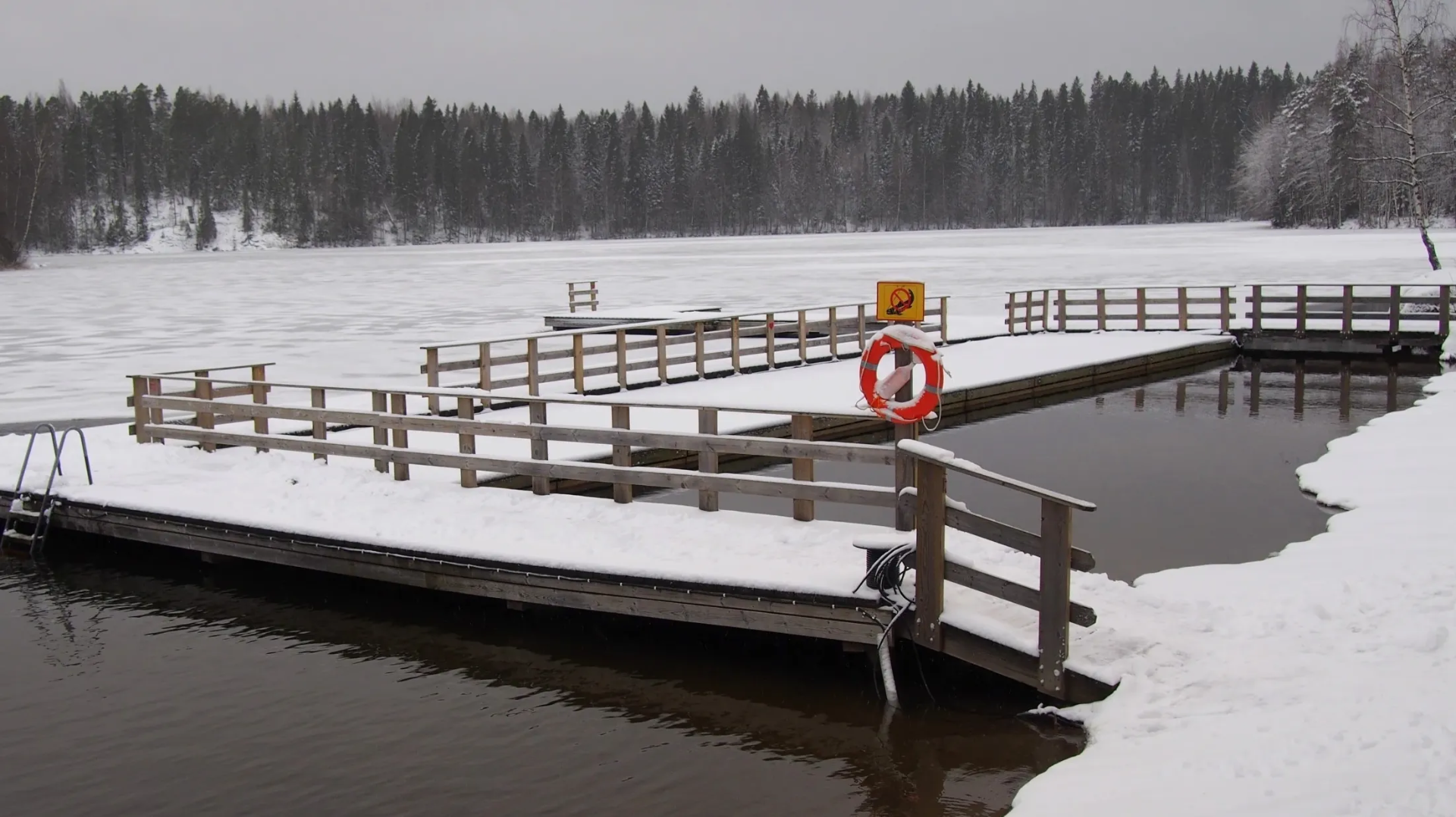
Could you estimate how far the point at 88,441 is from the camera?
47.4ft

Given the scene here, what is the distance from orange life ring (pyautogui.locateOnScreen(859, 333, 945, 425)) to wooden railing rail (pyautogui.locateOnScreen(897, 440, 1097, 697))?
3.69 ft

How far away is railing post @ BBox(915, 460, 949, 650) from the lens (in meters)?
7.57

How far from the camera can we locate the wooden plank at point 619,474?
8906 millimetres

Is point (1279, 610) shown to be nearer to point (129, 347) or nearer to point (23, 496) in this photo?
point (23, 496)

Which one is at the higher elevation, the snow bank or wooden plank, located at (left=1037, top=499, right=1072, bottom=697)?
wooden plank, located at (left=1037, top=499, right=1072, bottom=697)

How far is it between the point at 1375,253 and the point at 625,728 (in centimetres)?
5241

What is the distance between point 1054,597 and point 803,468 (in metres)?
2.77

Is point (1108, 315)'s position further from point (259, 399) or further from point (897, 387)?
point (897, 387)

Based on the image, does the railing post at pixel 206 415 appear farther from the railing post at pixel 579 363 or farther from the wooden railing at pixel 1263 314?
the wooden railing at pixel 1263 314

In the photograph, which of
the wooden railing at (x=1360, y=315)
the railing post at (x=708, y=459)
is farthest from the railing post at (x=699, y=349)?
the wooden railing at (x=1360, y=315)

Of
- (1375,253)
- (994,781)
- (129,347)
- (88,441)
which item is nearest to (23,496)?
(88,441)

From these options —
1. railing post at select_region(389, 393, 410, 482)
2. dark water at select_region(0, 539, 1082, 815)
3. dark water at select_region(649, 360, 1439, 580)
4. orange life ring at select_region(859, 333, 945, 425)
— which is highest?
orange life ring at select_region(859, 333, 945, 425)

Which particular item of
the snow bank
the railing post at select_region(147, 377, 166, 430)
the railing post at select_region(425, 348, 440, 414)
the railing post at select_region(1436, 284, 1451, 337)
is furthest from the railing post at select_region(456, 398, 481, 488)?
the railing post at select_region(1436, 284, 1451, 337)

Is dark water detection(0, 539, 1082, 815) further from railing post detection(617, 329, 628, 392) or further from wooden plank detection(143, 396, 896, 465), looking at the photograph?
railing post detection(617, 329, 628, 392)
